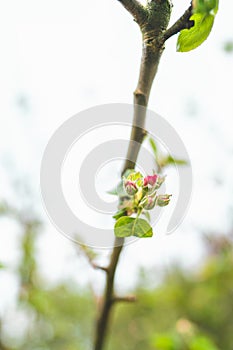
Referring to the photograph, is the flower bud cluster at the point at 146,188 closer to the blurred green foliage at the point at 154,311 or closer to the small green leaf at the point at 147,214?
the small green leaf at the point at 147,214

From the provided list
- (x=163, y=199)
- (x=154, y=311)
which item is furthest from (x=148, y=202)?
(x=154, y=311)

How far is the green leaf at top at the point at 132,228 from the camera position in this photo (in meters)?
0.27

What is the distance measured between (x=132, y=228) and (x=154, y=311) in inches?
100

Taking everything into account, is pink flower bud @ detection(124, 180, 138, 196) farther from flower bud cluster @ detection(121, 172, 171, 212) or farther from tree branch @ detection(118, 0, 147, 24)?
tree branch @ detection(118, 0, 147, 24)

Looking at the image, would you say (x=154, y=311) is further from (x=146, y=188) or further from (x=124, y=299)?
(x=146, y=188)

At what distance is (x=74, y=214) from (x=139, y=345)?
2.28 meters

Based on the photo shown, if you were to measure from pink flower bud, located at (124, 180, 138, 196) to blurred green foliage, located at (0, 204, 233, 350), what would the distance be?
1508 mm

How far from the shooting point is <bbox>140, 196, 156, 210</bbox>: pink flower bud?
0.91 ft

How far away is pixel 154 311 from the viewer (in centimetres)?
264

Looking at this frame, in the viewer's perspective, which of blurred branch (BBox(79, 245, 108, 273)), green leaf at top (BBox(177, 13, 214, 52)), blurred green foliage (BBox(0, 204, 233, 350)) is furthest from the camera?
blurred green foliage (BBox(0, 204, 233, 350))

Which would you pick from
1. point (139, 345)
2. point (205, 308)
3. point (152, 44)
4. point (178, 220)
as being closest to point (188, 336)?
point (178, 220)

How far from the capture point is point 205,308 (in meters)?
2.55

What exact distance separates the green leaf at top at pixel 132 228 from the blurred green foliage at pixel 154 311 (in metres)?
1.51

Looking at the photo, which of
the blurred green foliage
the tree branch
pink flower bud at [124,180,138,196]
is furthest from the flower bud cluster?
the blurred green foliage
